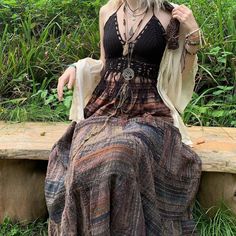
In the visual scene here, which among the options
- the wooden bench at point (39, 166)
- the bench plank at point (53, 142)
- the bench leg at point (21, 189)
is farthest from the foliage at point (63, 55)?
the bench leg at point (21, 189)

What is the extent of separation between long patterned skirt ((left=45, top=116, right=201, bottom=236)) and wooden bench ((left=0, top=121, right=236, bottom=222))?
244 mm

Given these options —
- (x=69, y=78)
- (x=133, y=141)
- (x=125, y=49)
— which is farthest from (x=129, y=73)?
(x=133, y=141)

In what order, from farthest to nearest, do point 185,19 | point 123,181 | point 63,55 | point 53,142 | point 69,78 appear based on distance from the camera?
point 63,55, point 53,142, point 69,78, point 185,19, point 123,181

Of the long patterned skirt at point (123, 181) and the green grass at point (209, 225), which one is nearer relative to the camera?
the long patterned skirt at point (123, 181)

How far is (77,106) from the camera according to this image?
8.98ft

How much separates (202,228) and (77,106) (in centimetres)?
87

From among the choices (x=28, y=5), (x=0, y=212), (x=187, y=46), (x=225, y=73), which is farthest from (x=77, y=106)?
(x=28, y=5)

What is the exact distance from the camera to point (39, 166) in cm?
316

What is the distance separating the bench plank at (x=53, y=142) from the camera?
2.82 meters

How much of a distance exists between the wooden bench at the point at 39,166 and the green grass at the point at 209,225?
0.14ft

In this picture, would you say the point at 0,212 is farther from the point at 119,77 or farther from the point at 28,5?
the point at 28,5

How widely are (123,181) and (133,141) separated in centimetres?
18

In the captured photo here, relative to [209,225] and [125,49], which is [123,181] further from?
[209,225]

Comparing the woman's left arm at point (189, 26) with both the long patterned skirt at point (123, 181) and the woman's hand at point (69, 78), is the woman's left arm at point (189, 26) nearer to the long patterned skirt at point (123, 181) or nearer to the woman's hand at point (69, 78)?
the long patterned skirt at point (123, 181)
